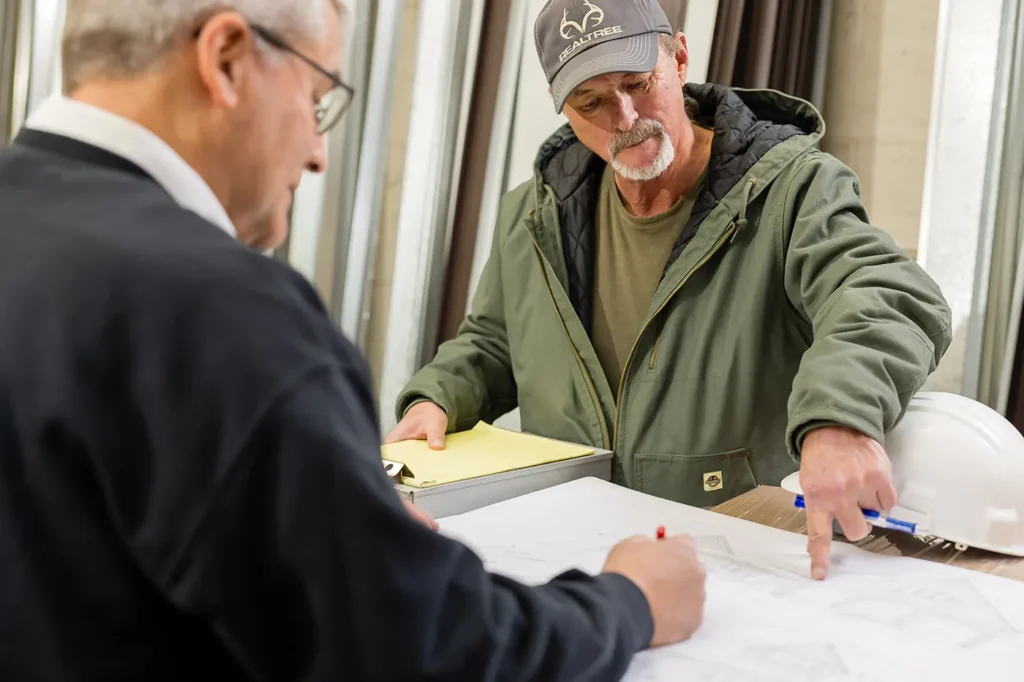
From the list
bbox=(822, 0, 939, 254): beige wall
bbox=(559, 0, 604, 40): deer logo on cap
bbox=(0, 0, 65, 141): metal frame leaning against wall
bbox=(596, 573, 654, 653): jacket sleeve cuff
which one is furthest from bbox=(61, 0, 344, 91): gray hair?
bbox=(822, 0, 939, 254): beige wall

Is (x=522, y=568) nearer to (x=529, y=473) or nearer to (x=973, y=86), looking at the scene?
(x=529, y=473)

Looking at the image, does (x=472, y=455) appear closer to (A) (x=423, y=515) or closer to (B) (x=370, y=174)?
(A) (x=423, y=515)

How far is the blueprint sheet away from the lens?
0.62 metres

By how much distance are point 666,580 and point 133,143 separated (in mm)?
494

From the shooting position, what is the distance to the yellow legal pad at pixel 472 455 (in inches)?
38.3

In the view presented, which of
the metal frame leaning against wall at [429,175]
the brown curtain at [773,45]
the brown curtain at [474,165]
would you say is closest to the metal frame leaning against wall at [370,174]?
the metal frame leaning against wall at [429,175]

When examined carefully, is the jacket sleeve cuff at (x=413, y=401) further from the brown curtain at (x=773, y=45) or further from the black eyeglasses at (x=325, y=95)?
the brown curtain at (x=773, y=45)

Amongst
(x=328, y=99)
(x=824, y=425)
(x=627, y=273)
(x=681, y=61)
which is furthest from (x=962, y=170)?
(x=328, y=99)

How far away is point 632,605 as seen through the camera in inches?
23.9

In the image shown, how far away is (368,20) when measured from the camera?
188 cm

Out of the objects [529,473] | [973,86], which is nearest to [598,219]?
[529,473]

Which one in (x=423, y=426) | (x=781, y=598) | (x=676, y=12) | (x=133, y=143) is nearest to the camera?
(x=133, y=143)

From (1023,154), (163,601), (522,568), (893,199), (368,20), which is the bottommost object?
(522,568)

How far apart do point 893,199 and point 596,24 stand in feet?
3.56
